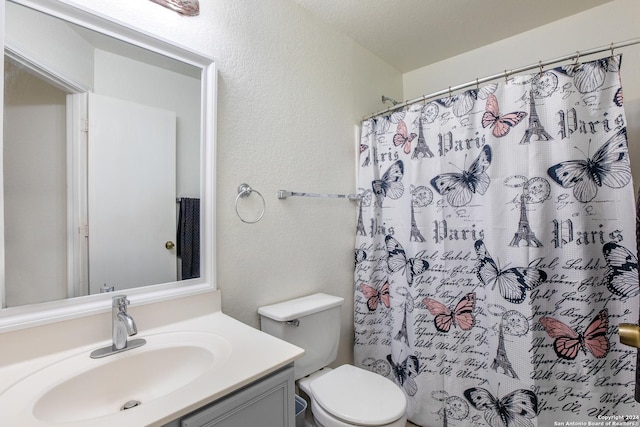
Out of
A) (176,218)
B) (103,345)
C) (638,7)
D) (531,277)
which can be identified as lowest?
(103,345)

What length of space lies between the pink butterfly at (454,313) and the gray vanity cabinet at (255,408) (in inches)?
40.7

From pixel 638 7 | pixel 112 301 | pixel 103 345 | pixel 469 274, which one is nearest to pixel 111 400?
pixel 103 345

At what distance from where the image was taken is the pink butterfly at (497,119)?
1410 mm

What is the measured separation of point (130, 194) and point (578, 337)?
6.41 ft

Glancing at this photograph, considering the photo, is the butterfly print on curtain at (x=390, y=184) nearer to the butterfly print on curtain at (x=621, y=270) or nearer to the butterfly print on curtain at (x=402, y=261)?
the butterfly print on curtain at (x=402, y=261)

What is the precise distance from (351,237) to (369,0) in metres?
1.36

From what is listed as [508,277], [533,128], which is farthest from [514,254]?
[533,128]

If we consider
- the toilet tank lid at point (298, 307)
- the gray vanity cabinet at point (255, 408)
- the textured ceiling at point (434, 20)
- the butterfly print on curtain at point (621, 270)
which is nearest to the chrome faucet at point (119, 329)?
the gray vanity cabinet at point (255, 408)

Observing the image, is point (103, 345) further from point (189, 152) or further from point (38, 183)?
point (189, 152)

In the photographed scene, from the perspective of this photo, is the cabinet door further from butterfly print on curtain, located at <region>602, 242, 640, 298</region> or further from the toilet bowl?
butterfly print on curtain, located at <region>602, 242, 640, 298</region>

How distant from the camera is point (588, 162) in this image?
1.28m

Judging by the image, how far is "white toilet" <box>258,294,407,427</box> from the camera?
46.1 inches

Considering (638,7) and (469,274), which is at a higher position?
(638,7)

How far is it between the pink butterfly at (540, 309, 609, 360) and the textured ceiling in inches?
65.6
